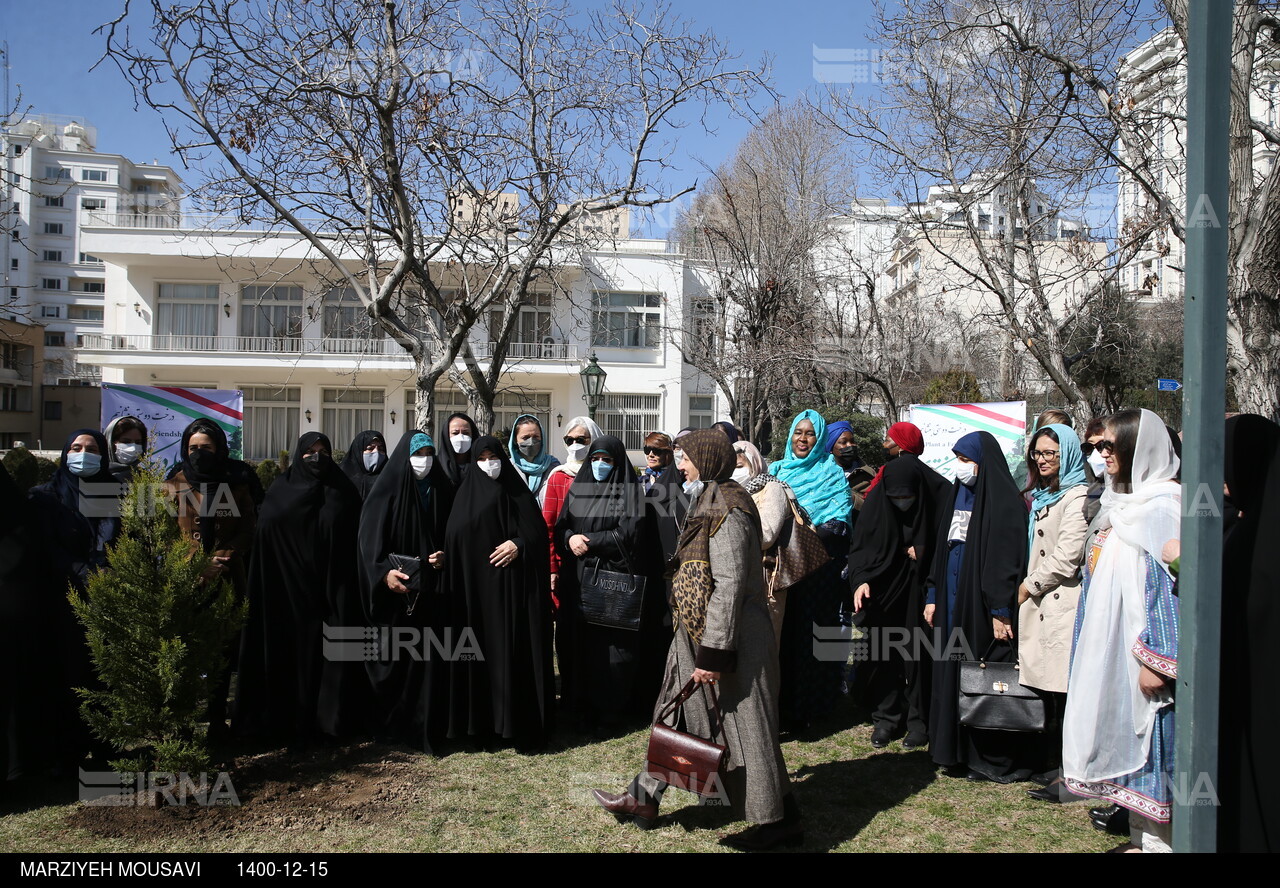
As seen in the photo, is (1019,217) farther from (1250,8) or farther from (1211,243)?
(1211,243)

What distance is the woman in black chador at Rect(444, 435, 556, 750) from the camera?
203 inches

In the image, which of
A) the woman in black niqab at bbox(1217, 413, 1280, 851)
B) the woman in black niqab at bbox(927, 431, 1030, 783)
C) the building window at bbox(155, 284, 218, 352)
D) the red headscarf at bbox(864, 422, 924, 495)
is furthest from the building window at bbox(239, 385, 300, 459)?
the woman in black niqab at bbox(1217, 413, 1280, 851)

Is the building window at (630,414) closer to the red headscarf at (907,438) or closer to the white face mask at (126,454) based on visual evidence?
the red headscarf at (907,438)

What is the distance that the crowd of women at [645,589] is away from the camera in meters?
3.72

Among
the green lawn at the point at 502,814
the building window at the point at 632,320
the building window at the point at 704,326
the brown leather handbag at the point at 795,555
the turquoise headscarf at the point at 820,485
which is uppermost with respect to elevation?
the building window at the point at 632,320

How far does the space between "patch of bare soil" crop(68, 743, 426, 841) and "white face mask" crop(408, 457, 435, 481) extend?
5.42 feet

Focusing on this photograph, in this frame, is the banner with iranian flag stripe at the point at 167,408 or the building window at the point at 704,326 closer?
the banner with iranian flag stripe at the point at 167,408

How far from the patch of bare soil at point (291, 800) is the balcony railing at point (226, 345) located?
24370 mm

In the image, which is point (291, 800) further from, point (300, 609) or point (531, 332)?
point (531, 332)

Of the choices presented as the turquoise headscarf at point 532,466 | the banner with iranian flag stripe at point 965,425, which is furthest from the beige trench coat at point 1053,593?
the banner with iranian flag stripe at point 965,425

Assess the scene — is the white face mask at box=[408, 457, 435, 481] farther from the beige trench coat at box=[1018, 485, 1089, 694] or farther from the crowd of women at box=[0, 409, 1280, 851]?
the beige trench coat at box=[1018, 485, 1089, 694]

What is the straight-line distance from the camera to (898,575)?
17.6 feet

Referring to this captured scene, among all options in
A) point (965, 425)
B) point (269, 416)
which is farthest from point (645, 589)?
point (269, 416)

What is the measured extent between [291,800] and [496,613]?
4.84 ft
